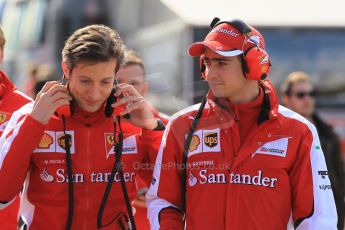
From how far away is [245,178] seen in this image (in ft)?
14.5

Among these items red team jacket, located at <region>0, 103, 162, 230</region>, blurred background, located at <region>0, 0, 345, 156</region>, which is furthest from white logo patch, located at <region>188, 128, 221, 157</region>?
blurred background, located at <region>0, 0, 345, 156</region>

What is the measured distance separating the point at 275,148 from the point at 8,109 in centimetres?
174

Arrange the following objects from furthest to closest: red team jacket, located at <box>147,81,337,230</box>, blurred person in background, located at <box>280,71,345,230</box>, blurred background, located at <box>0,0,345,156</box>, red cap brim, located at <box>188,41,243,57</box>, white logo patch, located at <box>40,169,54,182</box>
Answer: blurred background, located at <box>0,0,345,156</box> < blurred person in background, located at <box>280,71,345,230</box> < white logo patch, located at <box>40,169,54,182</box> < red cap brim, located at <box>188,41,243,57</box> < red team jacket, located at <box>147,81,337,230</box>

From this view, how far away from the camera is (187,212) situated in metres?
4.52

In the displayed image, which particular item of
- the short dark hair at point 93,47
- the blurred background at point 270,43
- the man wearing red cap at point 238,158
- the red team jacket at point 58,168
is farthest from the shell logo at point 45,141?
the blurred background at point 270,43

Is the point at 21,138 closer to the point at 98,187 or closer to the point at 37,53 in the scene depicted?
the point at 98,187

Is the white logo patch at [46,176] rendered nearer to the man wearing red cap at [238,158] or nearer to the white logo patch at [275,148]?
the man wearing red cap at [238,158]

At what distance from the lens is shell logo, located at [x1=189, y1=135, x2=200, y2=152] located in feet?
15.0

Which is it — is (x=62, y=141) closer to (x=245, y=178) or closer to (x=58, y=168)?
(x=58, y=168)

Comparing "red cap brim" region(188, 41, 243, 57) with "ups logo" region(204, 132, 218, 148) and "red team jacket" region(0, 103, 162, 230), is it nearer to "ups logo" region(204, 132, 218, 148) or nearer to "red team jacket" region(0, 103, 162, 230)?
"ups logo" region(204, 132, 218, 148)

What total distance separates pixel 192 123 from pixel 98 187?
603 mm

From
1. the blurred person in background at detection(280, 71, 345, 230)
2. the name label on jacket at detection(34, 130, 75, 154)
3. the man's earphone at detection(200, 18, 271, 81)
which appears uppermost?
the man's earphone at detection(200, 18, 271, 81)

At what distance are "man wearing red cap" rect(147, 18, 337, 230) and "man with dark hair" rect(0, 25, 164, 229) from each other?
240 mm

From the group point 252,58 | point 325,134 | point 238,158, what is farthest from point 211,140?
point 325,134
